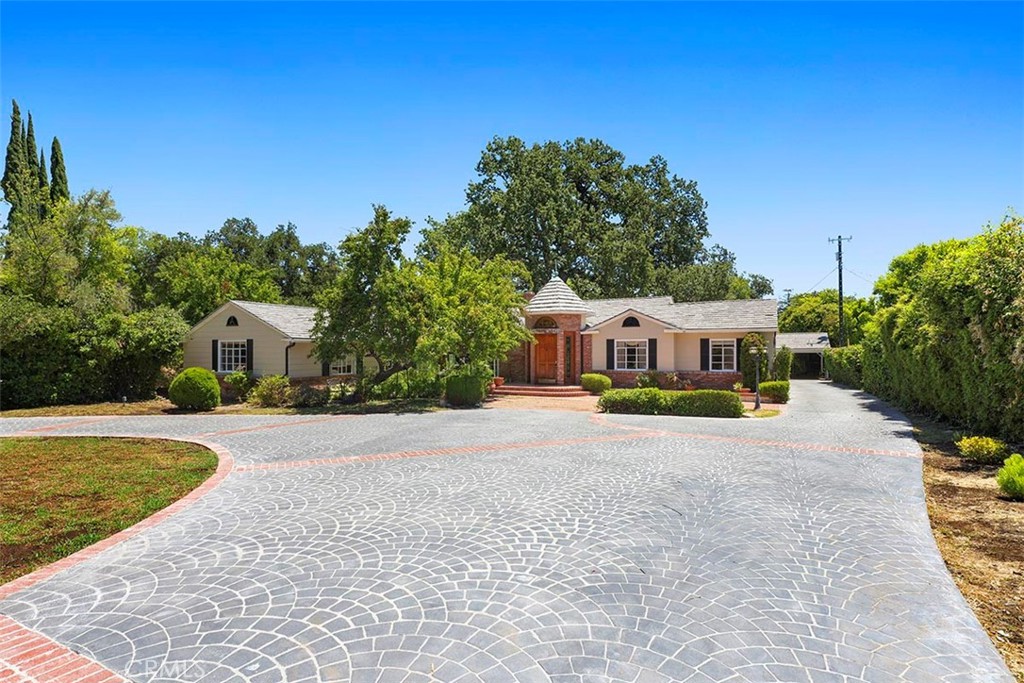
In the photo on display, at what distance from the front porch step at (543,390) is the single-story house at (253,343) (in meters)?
7.47

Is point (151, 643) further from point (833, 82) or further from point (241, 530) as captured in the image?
point (833, 82)

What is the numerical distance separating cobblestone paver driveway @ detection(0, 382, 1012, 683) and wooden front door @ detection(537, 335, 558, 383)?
1780 cm

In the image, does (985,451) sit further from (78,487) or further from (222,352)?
(222,352)

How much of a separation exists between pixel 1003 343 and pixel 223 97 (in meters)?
16.4

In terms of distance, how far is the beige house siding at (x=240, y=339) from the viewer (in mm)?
25469

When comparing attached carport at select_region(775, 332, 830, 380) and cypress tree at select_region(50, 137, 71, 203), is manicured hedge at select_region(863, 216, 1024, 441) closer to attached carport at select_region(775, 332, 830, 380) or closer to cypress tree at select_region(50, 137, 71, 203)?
attached carport at select_region(775, 332, 830, 380)

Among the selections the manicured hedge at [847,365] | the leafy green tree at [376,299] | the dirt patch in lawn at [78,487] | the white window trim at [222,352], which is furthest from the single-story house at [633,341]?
the dirt patch in lawn at [78,487]

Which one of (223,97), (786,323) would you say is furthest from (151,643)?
(786,323)

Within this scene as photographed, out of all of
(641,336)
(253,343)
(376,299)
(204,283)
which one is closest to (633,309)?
(641,336)

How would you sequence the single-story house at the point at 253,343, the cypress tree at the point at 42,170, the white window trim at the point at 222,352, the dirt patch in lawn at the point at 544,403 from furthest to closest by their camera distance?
the cypress tree at the point at 42,170 → the white window trim at the point at 222,352 → the single-story house at the point at 253,343 → the dirt patch in lawn at the point at 544,403

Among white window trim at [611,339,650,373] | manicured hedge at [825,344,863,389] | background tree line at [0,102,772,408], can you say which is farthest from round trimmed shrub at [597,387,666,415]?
manicured hedge at [825,344,863,389]

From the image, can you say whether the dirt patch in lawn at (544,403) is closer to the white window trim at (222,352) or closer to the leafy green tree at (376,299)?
the leafy green tree at (376,299)

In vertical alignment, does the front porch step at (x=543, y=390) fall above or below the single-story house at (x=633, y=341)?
below

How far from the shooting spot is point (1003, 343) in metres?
10.8
